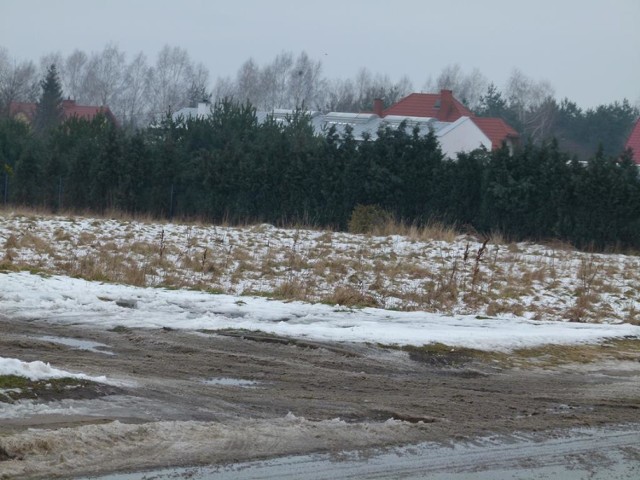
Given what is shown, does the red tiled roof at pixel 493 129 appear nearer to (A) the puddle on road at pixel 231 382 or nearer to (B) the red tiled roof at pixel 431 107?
(B) the red tiled roof at pixel 431 107

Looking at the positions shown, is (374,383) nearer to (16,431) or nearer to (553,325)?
(16,431)

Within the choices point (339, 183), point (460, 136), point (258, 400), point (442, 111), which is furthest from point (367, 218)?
point (442, 111)

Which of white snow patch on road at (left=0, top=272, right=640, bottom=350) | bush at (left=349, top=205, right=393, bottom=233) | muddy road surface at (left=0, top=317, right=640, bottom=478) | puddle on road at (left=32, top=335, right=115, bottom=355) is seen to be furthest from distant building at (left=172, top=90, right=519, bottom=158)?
puddle on road at (left=32, top=335, right=115, bottom=355)

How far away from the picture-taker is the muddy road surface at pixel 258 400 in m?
6.28

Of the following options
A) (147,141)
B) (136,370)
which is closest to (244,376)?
(136,370)

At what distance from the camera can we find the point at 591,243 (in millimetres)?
25234

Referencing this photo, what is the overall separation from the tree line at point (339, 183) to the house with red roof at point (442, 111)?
103 feet

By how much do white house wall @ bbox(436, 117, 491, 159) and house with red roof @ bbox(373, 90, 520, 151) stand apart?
5.29 metres

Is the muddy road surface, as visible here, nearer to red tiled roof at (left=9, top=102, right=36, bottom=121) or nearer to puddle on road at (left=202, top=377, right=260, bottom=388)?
puddle on road at (left=202, top=377, right=260, bottom=388)

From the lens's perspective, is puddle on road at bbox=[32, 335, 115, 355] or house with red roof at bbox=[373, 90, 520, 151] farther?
house with red roof at bbox=[373, 90, 520, 151]

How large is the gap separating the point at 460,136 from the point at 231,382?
159ft

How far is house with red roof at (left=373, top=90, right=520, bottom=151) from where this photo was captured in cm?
6500

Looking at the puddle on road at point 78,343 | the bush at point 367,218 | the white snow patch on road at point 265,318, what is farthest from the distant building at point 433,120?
the puddle on road at point 78,343

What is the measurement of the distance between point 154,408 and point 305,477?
178 cm
